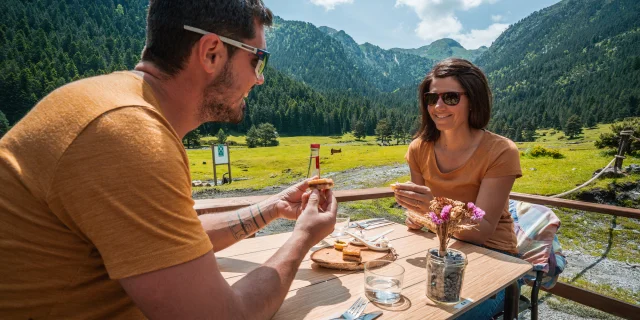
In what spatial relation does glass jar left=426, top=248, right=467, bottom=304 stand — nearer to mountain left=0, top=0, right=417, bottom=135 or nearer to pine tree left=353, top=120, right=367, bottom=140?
mountain left=0, top=0, right=417, bottom=135

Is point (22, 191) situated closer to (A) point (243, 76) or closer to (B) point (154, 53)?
(B) point (154, 53)

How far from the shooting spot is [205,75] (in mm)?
1419

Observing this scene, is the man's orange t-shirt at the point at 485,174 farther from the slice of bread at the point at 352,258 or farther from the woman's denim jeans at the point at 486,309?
the slice of bread at the point at 352,258

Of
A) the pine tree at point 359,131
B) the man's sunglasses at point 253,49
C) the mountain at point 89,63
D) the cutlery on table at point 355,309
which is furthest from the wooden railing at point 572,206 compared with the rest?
the pine tree at point 359,131

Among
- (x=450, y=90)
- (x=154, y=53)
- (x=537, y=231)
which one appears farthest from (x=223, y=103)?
(x=537, y=231)

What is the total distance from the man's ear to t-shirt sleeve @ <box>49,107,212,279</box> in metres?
0.56

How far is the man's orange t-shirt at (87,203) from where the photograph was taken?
0.83 m

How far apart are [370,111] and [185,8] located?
11205cm

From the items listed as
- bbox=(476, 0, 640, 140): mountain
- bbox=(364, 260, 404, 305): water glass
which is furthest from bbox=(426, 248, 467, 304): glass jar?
bbox=(476, 0, 640, 140): mountain

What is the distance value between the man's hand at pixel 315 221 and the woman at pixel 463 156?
2.67 ft

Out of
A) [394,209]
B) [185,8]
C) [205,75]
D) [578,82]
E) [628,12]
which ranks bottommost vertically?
[394,209]

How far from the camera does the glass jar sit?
58.1 inches

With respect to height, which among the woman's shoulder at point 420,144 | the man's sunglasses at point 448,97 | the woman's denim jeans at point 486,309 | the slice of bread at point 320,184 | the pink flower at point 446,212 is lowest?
the woman's denim jeans at point 486,309

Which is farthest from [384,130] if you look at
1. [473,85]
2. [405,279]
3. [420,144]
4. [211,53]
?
[211,53]
